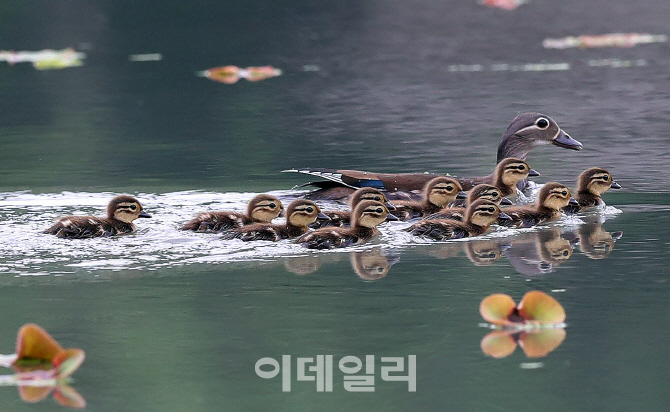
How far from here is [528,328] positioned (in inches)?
209

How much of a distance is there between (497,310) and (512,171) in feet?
11.1

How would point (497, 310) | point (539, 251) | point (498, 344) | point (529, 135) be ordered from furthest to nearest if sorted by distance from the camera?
point (529, 135) → point (539, 251) → point (497, 310) → point (498, 344)

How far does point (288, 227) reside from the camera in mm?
7531

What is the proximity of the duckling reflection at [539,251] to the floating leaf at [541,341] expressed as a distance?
112 cm

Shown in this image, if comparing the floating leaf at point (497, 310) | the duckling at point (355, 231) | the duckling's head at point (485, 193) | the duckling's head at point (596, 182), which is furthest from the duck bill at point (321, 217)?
the floating leaf at point (497, 310)

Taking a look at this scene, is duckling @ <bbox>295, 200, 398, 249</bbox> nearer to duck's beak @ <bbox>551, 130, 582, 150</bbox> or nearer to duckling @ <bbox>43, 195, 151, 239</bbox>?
duckling @ <bbox>43, 195, 151, 239</bbox>

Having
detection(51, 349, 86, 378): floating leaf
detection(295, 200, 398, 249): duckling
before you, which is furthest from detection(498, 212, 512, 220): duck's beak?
detection(51, 349, 86, 378): floating leaf

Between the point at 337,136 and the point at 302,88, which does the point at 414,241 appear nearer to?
the point at 337,136

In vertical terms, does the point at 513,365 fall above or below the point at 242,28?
below

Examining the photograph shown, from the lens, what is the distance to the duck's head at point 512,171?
338 inches

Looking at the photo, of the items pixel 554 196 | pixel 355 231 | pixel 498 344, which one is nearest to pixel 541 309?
pixel 498 344

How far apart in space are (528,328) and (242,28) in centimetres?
1301

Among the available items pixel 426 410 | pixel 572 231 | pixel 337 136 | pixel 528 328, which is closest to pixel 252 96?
pixel 337 136

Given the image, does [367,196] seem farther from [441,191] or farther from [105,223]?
[105,223]
